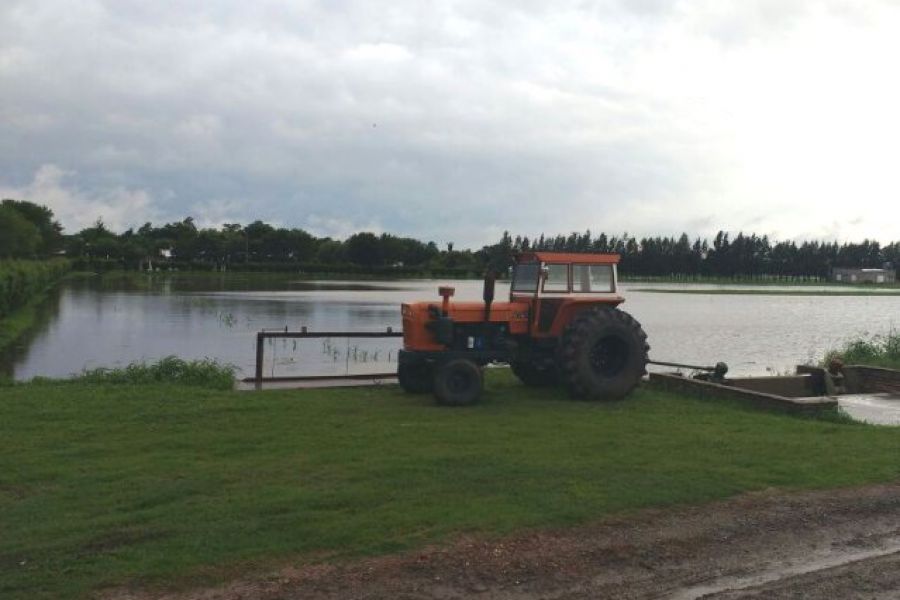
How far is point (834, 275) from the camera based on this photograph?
159 metres

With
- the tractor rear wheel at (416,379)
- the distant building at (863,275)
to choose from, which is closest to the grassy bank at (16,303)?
the tractor rear wheel at (416,379)

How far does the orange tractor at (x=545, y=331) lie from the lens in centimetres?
1220

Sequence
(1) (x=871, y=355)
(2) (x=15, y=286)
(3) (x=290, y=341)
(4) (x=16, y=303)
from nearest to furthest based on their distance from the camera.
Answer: (1) (x=871, y=355) → (3) (x=290, y=341) → (2) (x=15, y=286) → (4) (x=16, y=303)

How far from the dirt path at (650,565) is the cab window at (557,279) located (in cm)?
622

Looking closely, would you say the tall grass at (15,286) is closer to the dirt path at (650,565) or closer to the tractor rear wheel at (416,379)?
the tractor rear wheel at (416,379)

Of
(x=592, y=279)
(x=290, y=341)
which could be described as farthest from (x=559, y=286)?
(x=290, y=341)

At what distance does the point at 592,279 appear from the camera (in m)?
13.0

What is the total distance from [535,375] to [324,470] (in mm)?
6663

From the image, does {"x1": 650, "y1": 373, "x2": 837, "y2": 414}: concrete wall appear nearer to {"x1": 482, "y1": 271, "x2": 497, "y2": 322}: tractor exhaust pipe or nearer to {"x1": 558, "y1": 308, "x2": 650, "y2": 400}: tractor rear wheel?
{"x1": 558, "y1": 308, "x2": 650, "y2": 400}: tractor rear wheel

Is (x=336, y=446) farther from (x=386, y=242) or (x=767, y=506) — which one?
(x=386, y=242)

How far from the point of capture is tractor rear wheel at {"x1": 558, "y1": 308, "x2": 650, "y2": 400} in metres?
12.1

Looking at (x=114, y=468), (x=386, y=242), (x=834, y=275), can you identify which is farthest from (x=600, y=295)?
(x=834, y=275)

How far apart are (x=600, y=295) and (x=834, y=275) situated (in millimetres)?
161457

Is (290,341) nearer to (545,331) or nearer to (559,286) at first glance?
(545,331)
